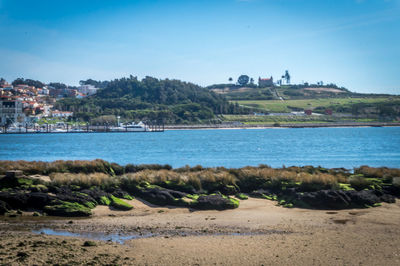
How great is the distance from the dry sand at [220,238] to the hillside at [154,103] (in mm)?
138951

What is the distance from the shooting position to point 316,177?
683 inches

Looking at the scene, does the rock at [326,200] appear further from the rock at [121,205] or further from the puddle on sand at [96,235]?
the puddle on sand at [96,235]

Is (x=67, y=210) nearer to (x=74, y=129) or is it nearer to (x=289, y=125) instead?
(x=74, y=129)

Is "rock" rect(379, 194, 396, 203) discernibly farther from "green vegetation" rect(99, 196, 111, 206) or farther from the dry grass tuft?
the dry grass tuft

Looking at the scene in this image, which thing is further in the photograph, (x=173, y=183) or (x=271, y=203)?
(x=173, y=183)

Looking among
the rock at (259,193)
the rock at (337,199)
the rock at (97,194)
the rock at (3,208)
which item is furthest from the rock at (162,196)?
the rock at (3,208)

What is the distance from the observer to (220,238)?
1116 centimetres

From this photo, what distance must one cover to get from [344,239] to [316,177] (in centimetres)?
658

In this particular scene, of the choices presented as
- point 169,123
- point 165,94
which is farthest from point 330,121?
point 165,94

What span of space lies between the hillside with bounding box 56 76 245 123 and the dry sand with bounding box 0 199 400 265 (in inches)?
5471

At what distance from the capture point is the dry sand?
9273mm

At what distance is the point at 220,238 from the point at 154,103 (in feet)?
554

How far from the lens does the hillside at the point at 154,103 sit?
512 feet

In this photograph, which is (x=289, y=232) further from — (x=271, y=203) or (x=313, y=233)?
(x=271, y=203)
